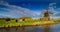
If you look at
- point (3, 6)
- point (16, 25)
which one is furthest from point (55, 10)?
point (3, 6)

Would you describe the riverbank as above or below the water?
Result: above

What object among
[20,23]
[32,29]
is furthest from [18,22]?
[32,29]

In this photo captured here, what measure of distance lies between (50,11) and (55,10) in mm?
125

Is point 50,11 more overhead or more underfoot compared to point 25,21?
more overhead

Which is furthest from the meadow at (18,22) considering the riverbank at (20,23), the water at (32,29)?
the water at (32,29)

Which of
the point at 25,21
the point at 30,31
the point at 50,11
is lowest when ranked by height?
the point at 30,31

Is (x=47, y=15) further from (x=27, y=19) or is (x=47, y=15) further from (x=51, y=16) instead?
(x=27, y=19)

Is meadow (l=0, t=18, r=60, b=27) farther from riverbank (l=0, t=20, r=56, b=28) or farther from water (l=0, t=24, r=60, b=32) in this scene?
water (l=0, t=24, r=60, b=32)

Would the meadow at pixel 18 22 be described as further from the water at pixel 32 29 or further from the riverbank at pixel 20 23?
the water at pixel 32 29

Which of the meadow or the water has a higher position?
the meadow

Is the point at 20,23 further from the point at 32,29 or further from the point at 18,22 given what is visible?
the point at 32,29

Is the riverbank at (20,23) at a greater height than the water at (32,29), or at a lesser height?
greater

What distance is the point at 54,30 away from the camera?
145 inches

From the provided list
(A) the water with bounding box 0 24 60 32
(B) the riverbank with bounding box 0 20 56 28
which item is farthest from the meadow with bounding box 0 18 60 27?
(A) the water with bounding box 0 24 60 32
